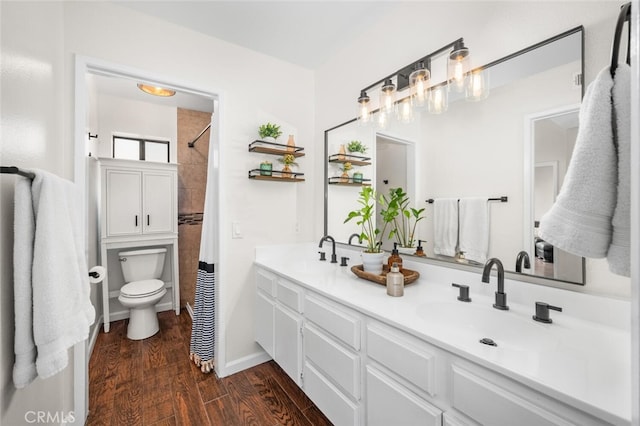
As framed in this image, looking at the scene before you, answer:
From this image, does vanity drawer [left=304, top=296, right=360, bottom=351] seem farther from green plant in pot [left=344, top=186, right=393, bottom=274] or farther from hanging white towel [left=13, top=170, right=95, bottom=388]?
hanging white towel [left=13, top=170, right=95, bottom=388]

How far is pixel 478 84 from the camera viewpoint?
4.36ft

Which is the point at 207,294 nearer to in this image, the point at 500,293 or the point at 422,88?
the point at 500,293

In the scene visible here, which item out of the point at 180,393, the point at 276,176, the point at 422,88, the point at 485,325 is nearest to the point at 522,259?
the point at 485,325

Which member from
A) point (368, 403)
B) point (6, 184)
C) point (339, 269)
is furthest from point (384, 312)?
point (6, 184)

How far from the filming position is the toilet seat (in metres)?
2.61

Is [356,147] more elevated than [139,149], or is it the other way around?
[139,149]

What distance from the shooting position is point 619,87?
20.7 inches

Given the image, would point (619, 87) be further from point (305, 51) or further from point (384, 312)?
point (305, 51)

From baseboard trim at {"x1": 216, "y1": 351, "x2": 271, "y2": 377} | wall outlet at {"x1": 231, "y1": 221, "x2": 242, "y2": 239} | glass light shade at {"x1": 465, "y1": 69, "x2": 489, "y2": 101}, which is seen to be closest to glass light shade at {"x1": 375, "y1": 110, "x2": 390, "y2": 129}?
glass light shade at {"x1": 465, "y1": 69, "x2": 489, "y2": 101}

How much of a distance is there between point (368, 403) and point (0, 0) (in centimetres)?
184

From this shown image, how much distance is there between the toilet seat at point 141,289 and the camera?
261 cm

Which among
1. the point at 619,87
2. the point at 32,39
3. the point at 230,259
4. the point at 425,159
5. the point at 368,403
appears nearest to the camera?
the point at 619,87

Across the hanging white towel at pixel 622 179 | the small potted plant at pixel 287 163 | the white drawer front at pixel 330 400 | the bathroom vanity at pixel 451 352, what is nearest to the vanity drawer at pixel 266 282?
the bathroom vanity at pixel 451 352

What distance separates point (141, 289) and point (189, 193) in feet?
4.08
